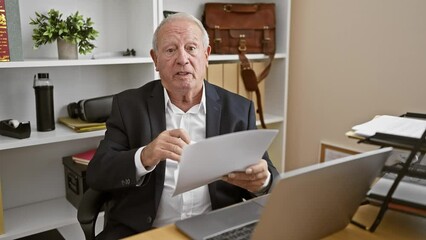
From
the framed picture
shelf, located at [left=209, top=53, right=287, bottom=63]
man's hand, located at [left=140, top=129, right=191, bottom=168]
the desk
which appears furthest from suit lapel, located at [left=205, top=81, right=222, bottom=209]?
the framed picture

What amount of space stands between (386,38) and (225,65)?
863 mm

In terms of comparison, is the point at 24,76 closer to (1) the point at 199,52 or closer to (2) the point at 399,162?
(1) the point at 199,52

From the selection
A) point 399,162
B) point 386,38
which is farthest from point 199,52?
point 386,38

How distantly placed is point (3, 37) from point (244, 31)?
1288 mm

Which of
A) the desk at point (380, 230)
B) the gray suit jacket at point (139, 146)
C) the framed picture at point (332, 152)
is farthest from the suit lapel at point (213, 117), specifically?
the framed picture at point (332, 152)

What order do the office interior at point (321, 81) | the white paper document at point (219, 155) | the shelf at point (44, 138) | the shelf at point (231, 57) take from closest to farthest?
the white paper document at point (219, 155) → the shelf at point (44, 138) → the office interior at point (321, 81) → the shelf at point (231, 57)

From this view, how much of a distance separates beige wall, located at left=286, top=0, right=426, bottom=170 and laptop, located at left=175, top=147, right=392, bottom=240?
1.32m

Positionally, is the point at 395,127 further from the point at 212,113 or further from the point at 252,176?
the point at 212,113

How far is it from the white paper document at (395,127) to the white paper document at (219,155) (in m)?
0.24

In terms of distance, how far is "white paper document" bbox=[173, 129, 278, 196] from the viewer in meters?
0.87

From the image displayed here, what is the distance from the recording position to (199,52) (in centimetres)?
143

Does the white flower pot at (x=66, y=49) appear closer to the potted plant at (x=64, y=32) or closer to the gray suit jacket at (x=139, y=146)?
the potted plant at (x=64, y=32)

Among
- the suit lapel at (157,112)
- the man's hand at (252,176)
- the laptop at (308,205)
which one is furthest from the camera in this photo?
the suit lapel at (157,112)

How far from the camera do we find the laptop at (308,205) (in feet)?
2.46
